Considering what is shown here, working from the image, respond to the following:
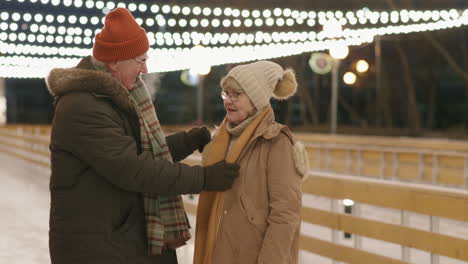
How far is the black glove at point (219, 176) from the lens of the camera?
2.50m

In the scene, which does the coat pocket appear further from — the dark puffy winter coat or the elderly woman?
the dark puffy winter coat

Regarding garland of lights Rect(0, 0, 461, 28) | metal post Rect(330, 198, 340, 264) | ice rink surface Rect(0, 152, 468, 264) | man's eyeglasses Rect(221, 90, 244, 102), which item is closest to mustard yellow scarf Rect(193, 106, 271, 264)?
man's eyeglasses Rect(221, 90, 244, 102)

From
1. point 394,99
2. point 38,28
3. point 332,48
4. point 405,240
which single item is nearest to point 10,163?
point 38,28

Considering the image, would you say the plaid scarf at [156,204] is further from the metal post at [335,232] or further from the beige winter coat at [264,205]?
the metal post at [335,232]

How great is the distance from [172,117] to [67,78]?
119ft

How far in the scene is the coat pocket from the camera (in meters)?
2.71

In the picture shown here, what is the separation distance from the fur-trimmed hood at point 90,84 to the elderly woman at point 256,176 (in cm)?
48

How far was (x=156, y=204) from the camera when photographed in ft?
8.25

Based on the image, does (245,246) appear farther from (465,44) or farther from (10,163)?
(465,44)

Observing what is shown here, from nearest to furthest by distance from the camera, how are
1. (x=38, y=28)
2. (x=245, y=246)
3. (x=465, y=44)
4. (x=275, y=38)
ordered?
1. (x=245, y=246)
2. (x=38, y=28)
3. (x=275, y=38)
4. (x=465, y=44)

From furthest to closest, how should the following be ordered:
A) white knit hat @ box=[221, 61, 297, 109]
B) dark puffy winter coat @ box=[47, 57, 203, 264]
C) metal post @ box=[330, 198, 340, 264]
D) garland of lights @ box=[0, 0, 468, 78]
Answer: garland of lights @ box=[0, 0, 468, 78], metal post @ box=[330, 198, 340, 264], white knit hat @ box=[221, 61, 297, 109], dark puffy winter coat @ box=[47, 57, 203, 264]

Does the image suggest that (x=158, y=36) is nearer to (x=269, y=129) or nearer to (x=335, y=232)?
(x=335, y=232)

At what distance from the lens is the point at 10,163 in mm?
20484

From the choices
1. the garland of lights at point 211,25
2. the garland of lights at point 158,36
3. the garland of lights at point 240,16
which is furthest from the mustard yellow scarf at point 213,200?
the garland of lights at point 158,36
